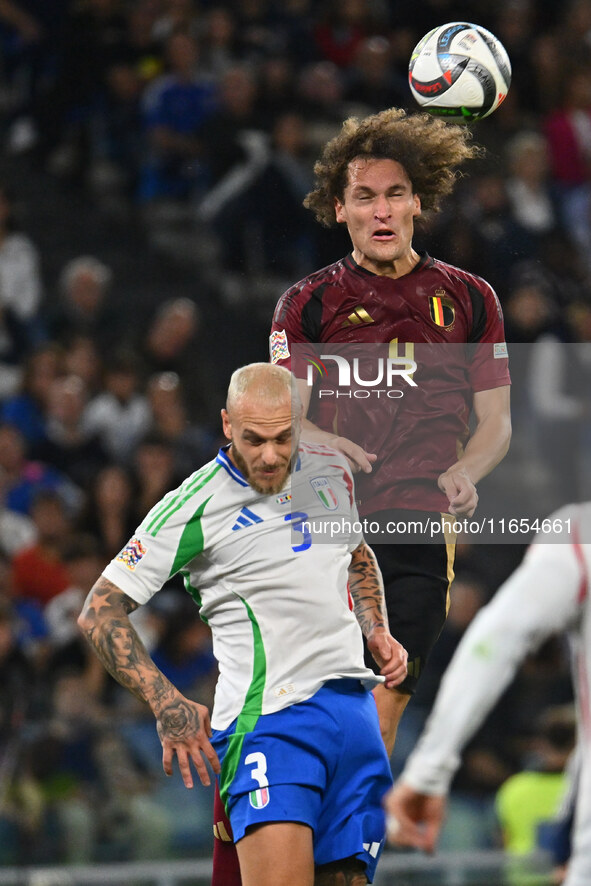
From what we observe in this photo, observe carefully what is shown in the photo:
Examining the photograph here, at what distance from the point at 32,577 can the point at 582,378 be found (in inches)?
154

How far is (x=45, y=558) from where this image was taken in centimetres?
1022

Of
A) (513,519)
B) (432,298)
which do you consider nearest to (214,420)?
(513,519)

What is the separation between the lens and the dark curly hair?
6.47 metres

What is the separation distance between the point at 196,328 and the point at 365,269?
11.5ft

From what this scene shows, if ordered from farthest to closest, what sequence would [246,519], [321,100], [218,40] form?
[218,40] < [321,100] < [246,519]

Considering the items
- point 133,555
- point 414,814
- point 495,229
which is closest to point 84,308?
point 495,229

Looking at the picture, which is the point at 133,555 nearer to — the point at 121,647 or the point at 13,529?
the point at 121,647

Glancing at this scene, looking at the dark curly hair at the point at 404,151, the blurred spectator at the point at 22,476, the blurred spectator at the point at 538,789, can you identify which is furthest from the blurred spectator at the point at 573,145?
the blurred spectator at the point at 22,476

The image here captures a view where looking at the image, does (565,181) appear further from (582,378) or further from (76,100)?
(76,100)

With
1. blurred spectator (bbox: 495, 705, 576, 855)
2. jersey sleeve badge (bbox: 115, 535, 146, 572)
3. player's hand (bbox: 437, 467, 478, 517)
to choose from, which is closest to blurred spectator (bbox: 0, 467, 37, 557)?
blurred spectator (bbox: 495, 705, 576, 855)

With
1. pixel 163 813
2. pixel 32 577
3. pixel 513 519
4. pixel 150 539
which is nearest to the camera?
pixel 150 539

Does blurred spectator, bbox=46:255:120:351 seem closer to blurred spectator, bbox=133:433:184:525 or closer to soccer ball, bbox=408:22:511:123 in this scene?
blurred spectator, bbox=133:433:184:525

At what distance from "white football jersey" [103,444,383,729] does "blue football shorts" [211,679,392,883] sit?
7 cm

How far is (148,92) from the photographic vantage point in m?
11.4
